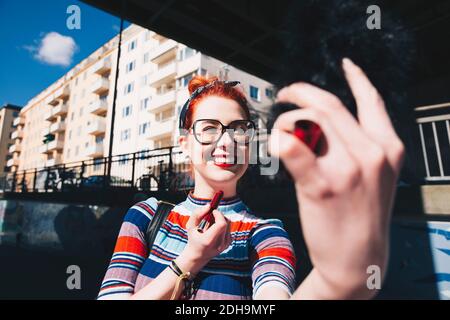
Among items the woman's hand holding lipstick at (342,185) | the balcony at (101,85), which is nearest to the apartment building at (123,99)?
the balcony at (101,85)

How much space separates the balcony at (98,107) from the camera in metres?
34.4

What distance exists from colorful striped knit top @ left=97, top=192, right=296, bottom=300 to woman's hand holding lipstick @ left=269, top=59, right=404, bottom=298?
1.60 feet

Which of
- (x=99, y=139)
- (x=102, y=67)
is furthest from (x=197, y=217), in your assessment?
(x=102, y=67)

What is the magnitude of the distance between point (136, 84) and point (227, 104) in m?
33.5

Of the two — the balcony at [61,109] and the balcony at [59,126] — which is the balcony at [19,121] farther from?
the balcony at [59,126]

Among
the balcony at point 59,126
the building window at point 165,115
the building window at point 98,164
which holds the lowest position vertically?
the building window at point 98,164

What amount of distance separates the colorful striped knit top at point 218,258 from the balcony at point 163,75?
26384 millimetres

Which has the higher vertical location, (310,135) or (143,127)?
(143,127)

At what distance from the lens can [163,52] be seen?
26812mm

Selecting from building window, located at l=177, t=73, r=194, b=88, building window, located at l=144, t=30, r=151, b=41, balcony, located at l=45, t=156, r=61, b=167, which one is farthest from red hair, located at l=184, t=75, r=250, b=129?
balcony, located at l=45, t=156, r=61, b=167

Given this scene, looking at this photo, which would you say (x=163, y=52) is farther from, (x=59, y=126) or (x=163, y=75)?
(x=59, y=126)

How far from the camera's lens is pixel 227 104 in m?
1.20

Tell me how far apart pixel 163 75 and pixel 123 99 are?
9092 millimetres
